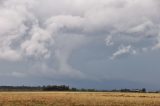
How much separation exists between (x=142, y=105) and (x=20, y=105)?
51.0 ft

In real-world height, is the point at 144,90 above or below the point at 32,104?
above

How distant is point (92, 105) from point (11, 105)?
10.2 m

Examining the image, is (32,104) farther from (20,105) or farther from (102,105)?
(102,105)

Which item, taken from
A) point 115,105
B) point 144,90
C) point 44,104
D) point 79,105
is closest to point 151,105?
point 115,105

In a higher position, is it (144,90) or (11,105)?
(144,90)

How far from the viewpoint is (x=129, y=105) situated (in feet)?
186

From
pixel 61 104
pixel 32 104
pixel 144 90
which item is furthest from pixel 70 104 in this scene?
pixel 144 90

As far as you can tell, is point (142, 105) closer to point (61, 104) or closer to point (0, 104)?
point (61, 104)

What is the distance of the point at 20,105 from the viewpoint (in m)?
55.7

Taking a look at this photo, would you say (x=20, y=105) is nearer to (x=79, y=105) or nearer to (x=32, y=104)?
(x=32, y=104)

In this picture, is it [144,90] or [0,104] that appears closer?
[0,104]

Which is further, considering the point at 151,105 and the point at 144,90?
Answer: the point at 144,90

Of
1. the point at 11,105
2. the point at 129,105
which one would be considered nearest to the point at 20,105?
the point at 11,105

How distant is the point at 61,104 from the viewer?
5759 cm
